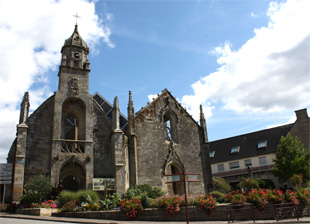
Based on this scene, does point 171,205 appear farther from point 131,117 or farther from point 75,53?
point 75,53

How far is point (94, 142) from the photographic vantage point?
21.6m

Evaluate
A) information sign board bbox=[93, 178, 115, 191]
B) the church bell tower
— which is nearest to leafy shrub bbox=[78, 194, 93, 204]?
information sign board bbox=[93, 178, 115, 191]

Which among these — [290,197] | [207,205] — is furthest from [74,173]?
[290,197]

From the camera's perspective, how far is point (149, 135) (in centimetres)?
2447

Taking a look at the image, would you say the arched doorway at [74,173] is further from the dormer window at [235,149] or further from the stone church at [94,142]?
the dormer window at [235,149]

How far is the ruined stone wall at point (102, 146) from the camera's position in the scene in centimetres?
2108

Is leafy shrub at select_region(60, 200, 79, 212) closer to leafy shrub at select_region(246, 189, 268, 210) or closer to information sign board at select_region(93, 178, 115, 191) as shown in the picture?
information sign board at select_region(93, 178, 115, 191)

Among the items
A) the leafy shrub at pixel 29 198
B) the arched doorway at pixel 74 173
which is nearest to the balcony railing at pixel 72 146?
the arched doorway at pixel 74 173

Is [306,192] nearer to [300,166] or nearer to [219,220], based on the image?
[219,220]

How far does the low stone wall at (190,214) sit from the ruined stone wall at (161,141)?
8.01 metres

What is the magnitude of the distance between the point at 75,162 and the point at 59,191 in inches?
103

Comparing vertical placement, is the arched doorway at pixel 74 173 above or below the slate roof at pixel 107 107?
below

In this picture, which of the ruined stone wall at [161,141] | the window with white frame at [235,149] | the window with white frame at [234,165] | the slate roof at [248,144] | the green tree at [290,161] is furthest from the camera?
the window with white frame at [235,149]

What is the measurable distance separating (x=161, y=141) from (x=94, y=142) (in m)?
6.24
